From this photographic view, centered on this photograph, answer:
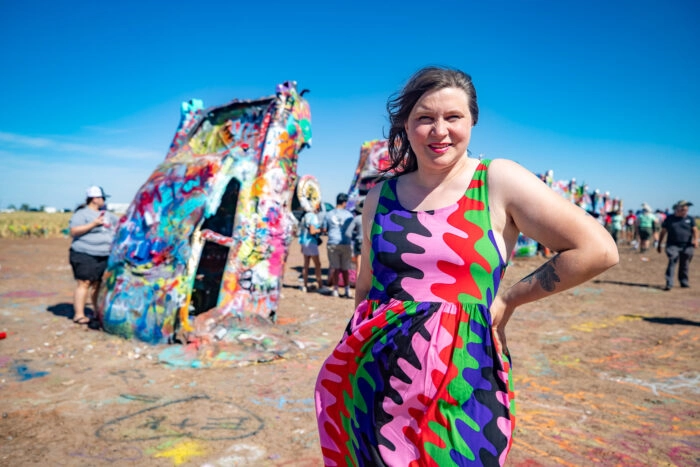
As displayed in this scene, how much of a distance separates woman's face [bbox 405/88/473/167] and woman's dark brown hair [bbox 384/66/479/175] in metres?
0.03

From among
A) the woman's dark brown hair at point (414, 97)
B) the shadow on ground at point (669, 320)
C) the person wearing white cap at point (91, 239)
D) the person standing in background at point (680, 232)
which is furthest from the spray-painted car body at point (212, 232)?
the person standing in background at point (680, 232)

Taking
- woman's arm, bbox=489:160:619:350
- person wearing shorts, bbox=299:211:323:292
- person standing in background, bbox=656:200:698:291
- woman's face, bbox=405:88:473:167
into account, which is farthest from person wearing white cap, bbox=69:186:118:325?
person standing in background, bbox=656:200:698:291

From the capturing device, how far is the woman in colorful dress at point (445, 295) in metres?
1.33

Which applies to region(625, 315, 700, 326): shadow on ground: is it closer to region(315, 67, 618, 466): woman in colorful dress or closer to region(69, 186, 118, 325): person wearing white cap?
region(315, 67, 618, 466): woman in colorful dress

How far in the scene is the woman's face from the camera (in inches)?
57.9

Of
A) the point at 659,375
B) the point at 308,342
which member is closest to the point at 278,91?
the point at 308,342

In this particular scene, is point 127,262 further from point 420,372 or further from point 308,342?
point 420,372

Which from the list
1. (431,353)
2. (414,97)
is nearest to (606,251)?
(431,353)

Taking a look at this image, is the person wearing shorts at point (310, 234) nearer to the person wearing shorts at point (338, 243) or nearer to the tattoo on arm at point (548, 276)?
the person wearing shorts at point (338, 243)

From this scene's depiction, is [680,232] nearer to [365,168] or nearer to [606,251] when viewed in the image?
[365,168]

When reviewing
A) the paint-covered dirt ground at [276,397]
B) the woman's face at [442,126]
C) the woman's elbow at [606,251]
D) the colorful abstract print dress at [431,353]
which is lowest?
the paint-covered dirt ground at [276,397]

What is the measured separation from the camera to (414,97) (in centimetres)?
155

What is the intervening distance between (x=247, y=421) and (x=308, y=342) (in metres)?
1.97

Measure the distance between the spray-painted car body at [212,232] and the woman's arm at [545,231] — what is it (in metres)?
4.25
